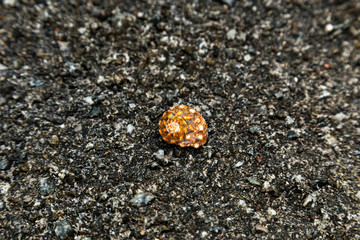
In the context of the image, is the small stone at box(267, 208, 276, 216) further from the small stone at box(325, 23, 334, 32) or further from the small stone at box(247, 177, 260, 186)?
the small stone at box(325, 23, 334, 32)

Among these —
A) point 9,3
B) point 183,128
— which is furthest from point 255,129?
point 9,3

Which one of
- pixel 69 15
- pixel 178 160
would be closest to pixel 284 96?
pixel 178 160

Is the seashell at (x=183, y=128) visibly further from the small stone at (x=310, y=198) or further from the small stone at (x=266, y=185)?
the small stone at (x=310, y=198)

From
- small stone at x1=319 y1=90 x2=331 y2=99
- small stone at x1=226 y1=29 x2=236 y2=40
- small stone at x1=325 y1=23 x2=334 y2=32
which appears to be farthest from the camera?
small stone at x1=325 y1=23 x2=334 y2=32

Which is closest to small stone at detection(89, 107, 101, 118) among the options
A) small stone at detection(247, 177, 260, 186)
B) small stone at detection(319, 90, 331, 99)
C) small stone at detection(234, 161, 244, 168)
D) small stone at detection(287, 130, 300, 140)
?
small stone at detection(234, 161, 244, 168)

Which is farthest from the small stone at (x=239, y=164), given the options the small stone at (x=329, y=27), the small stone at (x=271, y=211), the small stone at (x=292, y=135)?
the small stone at (x=329, y=27)

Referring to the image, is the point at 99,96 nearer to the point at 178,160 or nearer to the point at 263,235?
the point at 178,160

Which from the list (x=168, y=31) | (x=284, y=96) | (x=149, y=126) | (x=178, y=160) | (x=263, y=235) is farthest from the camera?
(x=168, y=31)
